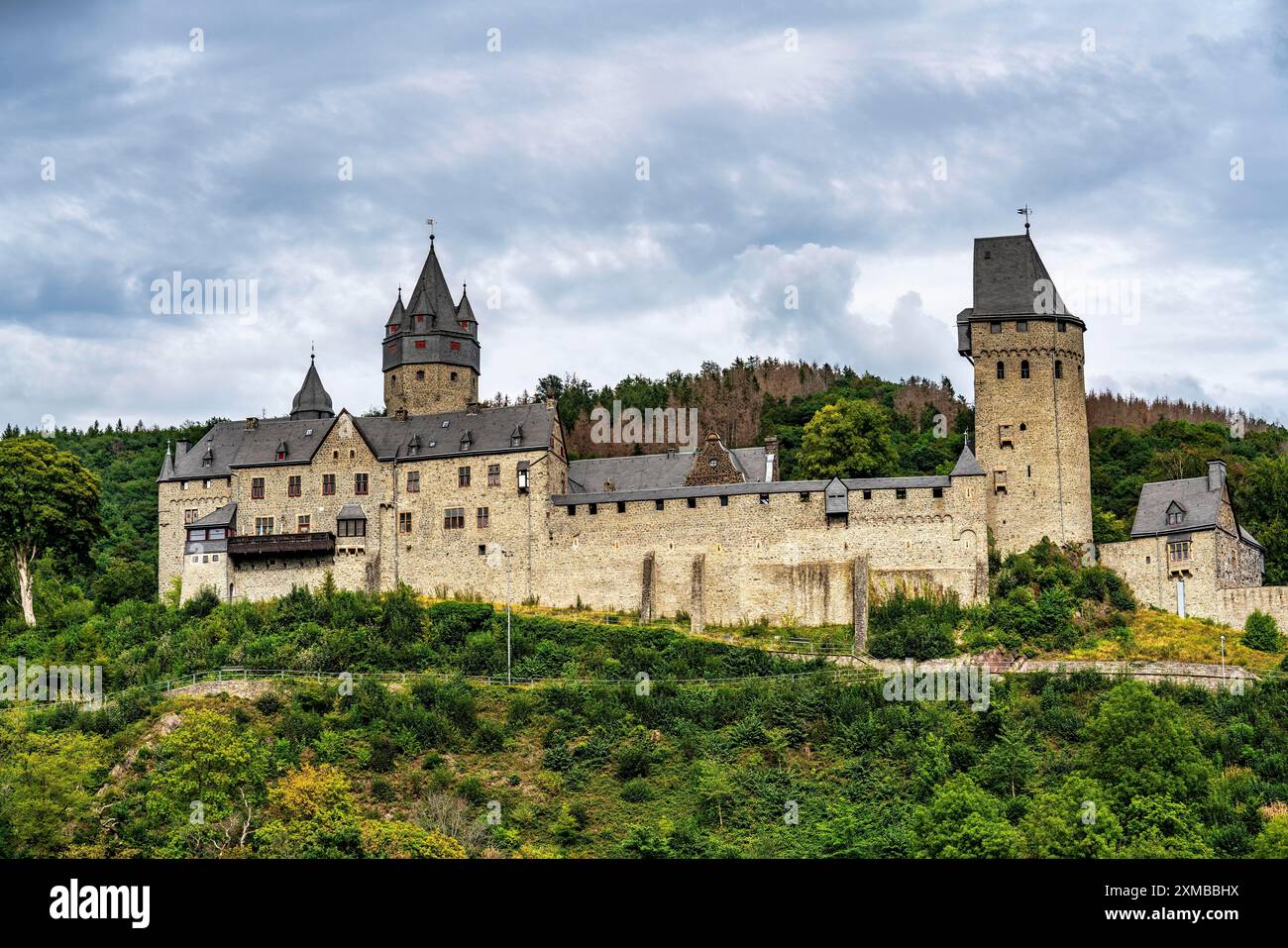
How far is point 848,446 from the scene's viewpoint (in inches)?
2886

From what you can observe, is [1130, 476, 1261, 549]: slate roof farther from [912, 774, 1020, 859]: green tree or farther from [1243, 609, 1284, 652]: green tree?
[912, 774, 1020, 859]: green tree

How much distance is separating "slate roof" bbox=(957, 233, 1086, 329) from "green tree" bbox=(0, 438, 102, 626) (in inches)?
1395

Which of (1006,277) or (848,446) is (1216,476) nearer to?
(1006,277)

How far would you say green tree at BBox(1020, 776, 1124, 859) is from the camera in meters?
44.1

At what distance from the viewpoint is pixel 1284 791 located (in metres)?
49.2

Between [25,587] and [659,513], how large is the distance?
24874 millimetres

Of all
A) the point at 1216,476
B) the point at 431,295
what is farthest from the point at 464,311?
the point at 1216,476

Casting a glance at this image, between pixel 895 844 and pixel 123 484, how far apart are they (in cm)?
6565

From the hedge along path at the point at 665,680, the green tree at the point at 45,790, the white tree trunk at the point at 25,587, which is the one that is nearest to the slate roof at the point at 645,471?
the hedge along path at the point at 665,680

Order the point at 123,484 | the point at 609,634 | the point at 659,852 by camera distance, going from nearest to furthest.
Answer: the point at 659,852 → the point at 609,634 → the point at 123,484

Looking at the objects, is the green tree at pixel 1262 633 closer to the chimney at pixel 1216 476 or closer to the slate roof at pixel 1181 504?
the slate roof at pixel 1181 504

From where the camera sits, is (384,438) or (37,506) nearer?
(37,506)
